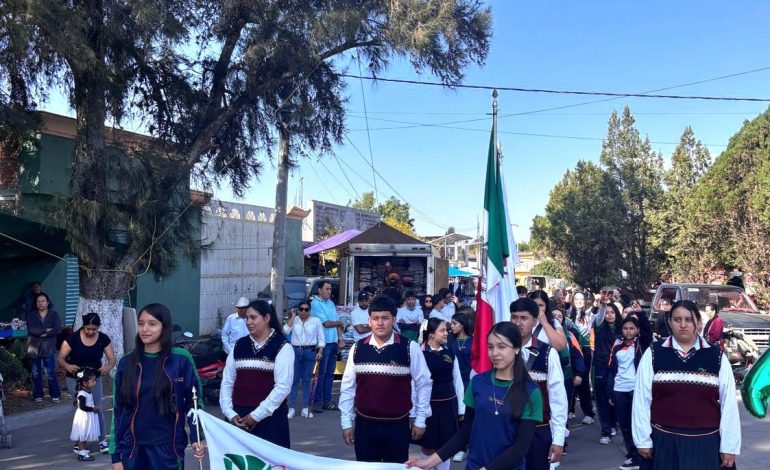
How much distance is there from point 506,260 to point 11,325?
9.54m

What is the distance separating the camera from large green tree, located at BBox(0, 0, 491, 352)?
1130cm

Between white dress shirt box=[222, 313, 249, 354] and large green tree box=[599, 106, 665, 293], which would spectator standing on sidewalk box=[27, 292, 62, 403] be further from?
large green tree box=[599, 106, 665, 293]

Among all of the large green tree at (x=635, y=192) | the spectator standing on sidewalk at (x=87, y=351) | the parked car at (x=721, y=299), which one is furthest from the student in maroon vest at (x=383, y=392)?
the large green tree at (x=635, y=192)

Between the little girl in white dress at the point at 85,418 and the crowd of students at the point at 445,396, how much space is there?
297cm

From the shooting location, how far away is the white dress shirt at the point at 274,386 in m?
5.52

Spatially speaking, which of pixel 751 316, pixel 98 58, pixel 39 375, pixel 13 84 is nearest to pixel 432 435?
pixel 39 375

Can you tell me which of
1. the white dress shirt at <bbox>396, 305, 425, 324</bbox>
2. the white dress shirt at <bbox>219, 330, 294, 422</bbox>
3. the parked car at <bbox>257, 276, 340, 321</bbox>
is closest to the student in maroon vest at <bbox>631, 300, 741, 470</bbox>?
the white dress shirt at <bbox>219, 330, 294, 422</bbox>

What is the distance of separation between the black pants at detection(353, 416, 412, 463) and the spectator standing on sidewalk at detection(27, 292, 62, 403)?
Answer: 25.4ft

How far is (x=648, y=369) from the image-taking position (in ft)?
16.6

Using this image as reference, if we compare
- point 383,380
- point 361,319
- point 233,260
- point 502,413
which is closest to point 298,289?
point 233,260

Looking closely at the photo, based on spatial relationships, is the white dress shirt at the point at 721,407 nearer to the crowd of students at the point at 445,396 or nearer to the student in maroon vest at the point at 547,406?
the crowd of students at the point at 445,396

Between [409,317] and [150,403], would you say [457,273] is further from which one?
[150,403]

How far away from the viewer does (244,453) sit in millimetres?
5234

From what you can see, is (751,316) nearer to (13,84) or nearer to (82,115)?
(82,115)
